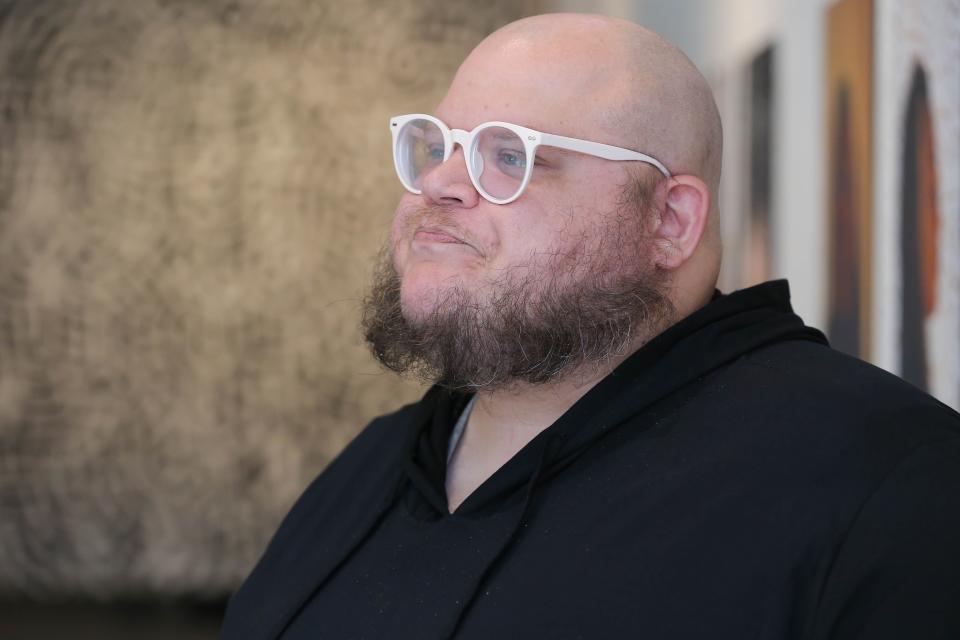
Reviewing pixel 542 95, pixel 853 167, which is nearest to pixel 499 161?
pixel 542 95

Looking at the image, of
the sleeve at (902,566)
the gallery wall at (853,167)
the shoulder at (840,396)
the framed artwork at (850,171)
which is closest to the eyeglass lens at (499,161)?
the shoulder at (840,396)

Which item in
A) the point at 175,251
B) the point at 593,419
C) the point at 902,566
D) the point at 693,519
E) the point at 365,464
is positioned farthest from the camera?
the point at 175,251

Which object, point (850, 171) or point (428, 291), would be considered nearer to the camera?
point (428, 291)

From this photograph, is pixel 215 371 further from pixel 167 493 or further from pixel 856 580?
pixel 856 580

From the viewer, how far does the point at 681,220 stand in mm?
1554

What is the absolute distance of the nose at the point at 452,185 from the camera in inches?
58.1

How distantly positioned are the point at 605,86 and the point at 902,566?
0.72m

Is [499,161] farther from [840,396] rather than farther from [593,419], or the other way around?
[840,396]

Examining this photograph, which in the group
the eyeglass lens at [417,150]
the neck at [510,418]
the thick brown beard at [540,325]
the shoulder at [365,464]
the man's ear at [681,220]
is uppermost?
the eyeglass lens at [417,150]

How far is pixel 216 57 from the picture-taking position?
4422 millimetres

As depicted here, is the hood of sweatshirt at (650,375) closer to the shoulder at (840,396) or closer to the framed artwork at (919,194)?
the shoulder at (840,396)

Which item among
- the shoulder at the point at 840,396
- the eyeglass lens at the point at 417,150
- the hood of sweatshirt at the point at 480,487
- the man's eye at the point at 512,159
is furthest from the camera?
the eyeglass lens at the point at 417,150

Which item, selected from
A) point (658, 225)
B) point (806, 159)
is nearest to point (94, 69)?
point (806, 159)

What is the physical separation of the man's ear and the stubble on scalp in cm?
3
